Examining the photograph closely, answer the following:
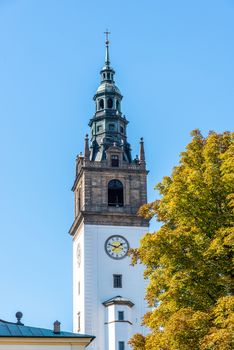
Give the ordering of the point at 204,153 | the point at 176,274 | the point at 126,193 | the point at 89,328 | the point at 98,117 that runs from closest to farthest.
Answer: the point at 176,274
the point at 204,153
the point at 89,328
the point at 126,193
the point at 98,117

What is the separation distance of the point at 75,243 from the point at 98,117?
11794 mm

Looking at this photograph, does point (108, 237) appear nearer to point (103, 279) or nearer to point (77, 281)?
point (103, 279)

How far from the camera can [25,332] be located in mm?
34594

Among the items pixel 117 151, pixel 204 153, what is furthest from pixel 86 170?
pixel 204 153

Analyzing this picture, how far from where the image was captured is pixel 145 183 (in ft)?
222

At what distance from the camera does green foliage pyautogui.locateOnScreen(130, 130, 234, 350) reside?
79.6 ft

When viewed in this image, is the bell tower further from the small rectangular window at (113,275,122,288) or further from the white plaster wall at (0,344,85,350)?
the white plaster wall at (0,344,85,350)

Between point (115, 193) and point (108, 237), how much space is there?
4238 millimetres

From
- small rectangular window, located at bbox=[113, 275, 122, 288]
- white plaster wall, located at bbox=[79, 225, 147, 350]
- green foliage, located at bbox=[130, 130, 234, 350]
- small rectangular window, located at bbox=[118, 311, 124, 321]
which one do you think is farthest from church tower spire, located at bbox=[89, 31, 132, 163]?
green foliage, located at bbox=[130, 130, 234, 350]

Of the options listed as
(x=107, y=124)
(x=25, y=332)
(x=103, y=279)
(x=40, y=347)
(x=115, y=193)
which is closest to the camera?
(x=40, y=347)

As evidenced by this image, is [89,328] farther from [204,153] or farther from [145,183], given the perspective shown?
[204,153]

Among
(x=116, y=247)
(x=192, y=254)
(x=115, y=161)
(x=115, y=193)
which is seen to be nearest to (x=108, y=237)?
(x=116, y=247)

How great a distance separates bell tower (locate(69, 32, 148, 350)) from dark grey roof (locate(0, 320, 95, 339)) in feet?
82.6

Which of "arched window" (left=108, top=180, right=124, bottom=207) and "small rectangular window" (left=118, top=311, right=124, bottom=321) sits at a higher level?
"arched window" (left=108, top=180, right=124, bottom=207)
